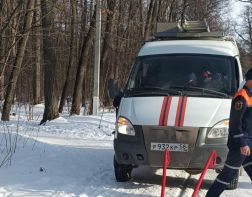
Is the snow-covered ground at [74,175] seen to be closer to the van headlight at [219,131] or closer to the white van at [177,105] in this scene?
the white van at [177,105]

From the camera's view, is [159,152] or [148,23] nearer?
[159,152]

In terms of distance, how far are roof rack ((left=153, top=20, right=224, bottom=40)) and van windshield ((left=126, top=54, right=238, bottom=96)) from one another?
0.98 meters

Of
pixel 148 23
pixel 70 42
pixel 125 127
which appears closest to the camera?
pixel 125 127

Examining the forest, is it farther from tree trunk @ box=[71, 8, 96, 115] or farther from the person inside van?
the person inside van

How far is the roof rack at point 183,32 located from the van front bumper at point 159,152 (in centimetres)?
281

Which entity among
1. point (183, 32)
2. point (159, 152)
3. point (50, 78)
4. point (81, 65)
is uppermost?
point (183, 32)

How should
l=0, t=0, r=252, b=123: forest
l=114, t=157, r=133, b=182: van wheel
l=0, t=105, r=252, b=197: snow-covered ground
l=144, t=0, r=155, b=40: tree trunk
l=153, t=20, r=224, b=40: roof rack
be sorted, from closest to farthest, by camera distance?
l=0, t=105, r=252, b=197: snow-covered ground, l=114, t=157, r=133, b=182: van wheel, l=153, t=20, r=224, b=40: roof rack, l=0, t=0, r=252, b=123: forest, l=144, t=0, r=155, b=40: tree trunk

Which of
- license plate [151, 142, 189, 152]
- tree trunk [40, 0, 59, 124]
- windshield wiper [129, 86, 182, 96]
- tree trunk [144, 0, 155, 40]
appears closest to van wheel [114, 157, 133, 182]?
license plate [151, 142, 189, 152]

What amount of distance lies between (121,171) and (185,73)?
1.96 meters

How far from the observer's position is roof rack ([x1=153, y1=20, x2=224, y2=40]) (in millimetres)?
9344

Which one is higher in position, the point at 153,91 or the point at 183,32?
the point at 183,32

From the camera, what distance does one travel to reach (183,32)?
9.70m

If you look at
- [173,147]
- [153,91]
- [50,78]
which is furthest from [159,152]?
[50,78]

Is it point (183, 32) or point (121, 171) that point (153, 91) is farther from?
point (183, 32)
